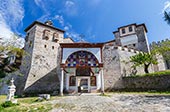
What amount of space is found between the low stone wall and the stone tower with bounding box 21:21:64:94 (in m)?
9.79

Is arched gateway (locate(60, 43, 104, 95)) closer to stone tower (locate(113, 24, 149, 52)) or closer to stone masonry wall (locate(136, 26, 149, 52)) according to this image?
stone tower (locate(113, 24, 149, 52))

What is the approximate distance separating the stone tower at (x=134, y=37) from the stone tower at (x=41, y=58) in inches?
470

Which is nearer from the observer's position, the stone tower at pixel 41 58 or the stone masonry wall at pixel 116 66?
the stone masonry wall at pixel 116 66

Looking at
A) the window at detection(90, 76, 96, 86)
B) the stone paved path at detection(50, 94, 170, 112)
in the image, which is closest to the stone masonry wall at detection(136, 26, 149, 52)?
the window at detection(90, 76, 96, 86)

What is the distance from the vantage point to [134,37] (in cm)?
2497

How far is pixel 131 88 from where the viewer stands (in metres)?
16.5

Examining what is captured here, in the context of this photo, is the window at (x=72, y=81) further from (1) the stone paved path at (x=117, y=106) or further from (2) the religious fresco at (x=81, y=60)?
(1) the stone paved path at (x=117, y=106)

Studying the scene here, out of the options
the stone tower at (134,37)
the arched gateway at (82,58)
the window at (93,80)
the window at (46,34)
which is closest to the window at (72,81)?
the arched gateway at (82,58)

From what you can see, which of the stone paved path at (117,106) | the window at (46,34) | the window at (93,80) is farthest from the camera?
the window at (46,34)

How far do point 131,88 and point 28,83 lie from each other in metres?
13.7

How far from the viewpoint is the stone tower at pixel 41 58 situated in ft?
59.1

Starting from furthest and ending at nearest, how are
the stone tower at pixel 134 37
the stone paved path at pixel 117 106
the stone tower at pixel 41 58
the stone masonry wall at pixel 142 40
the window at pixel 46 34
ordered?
1. the stone tower at pixel 134 37
2. the stone masonry wall at pixel 142 40
3. the window at pixel 46 34
4. the stone tower at pixel 41 58
5. the stone paved path at pixel 117 106

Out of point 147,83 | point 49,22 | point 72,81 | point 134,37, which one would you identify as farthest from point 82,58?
point 134,37

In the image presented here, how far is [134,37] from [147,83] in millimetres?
11997
